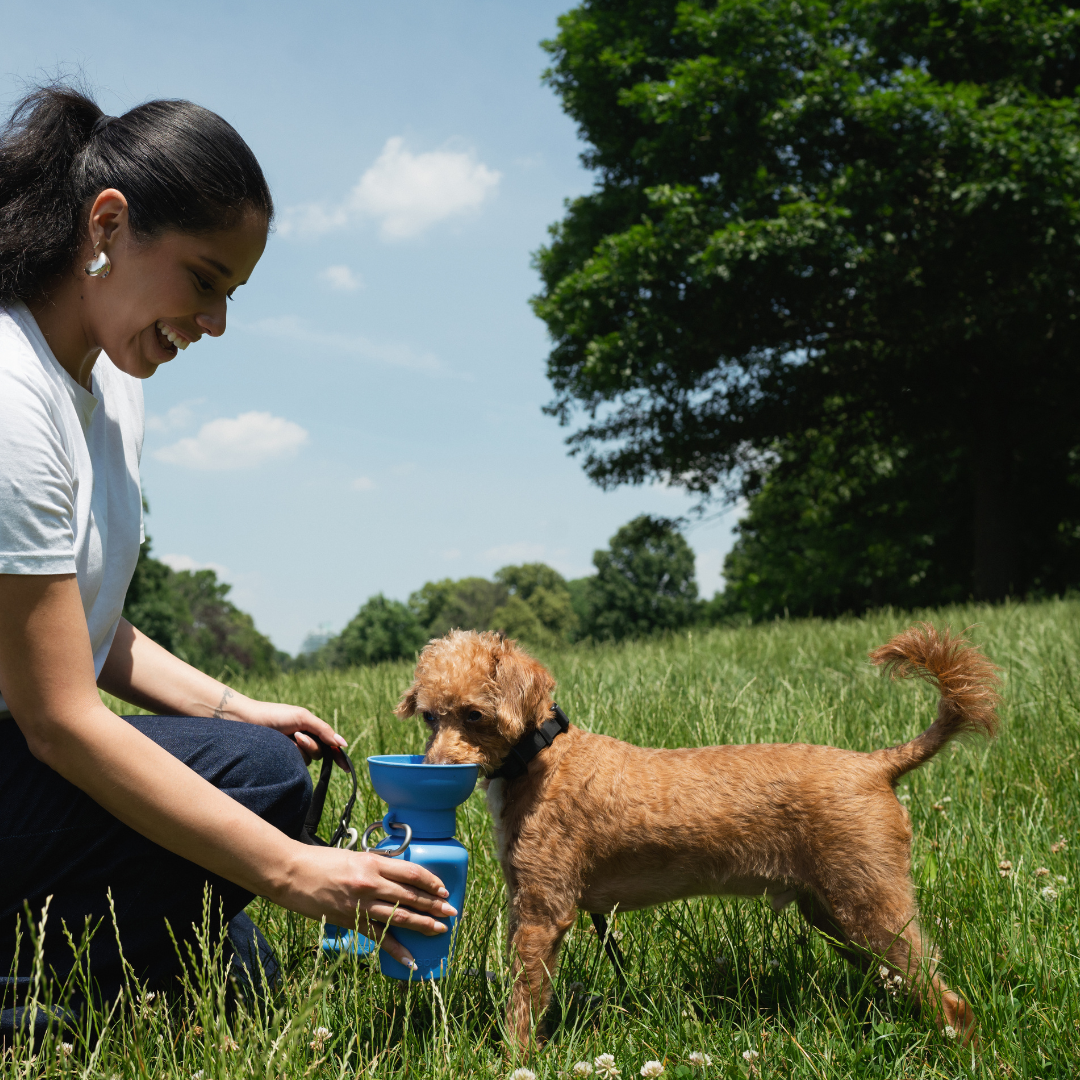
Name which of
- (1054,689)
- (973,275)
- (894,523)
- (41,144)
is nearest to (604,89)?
(973,275)

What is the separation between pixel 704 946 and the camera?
2.91m

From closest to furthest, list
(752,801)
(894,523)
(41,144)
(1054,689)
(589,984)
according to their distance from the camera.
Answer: (41,144)
(752,801)
(589,984)
(1054,689)
(894,523)

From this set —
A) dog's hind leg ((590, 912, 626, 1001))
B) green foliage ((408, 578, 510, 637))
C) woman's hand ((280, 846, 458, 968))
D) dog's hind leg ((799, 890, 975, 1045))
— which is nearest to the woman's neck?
woman's hand ((280, 846, 458, 968))

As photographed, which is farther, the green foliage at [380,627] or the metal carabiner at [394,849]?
the green foliage at [380,627]

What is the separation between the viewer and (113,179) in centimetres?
225

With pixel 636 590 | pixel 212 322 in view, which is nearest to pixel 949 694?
pixel 212 322

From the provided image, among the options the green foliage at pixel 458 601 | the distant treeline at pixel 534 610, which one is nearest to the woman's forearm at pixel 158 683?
the distant treeline at pixel 534 610

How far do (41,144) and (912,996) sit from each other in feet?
11.2

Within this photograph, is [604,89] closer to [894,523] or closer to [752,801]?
[894,523]

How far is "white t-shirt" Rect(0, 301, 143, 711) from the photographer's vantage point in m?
1.94

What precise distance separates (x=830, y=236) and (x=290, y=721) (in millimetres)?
13684

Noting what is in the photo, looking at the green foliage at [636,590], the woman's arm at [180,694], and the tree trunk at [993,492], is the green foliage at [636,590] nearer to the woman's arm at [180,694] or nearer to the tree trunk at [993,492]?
the tree trunk at [993,492]

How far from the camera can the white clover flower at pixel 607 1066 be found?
2.09m

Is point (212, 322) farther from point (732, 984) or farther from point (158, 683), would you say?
point (732, 984)
